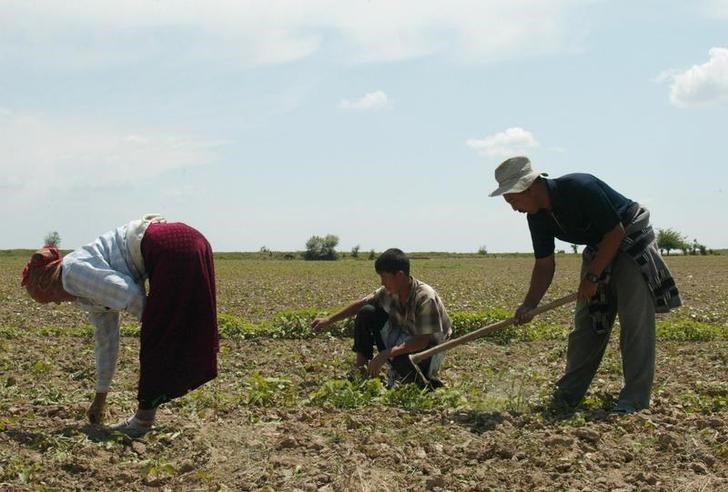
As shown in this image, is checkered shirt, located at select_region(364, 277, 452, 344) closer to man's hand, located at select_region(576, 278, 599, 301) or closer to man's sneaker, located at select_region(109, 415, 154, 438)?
man's hand, located at select_region(576, 278, 599, 301)

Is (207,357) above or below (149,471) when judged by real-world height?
above

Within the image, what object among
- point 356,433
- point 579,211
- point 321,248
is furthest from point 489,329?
point 321,248

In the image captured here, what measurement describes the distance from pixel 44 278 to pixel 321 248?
2000 inches

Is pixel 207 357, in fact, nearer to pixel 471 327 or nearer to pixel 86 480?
pixel 86 480

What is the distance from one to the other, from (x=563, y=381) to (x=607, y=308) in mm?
596

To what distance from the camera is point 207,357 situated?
14.6 feet

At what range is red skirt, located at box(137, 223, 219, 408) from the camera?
430cm

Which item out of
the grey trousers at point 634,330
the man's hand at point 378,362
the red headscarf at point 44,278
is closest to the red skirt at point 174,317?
the red headscarf at point 44,278

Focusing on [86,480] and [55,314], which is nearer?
[86,480]

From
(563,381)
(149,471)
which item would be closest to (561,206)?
(563,381)

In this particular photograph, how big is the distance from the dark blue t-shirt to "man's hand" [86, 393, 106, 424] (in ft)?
9.31

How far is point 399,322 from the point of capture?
6.18 m

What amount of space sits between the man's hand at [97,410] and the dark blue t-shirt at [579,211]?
284cm

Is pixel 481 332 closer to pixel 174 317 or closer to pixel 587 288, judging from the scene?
pixel 587 288
